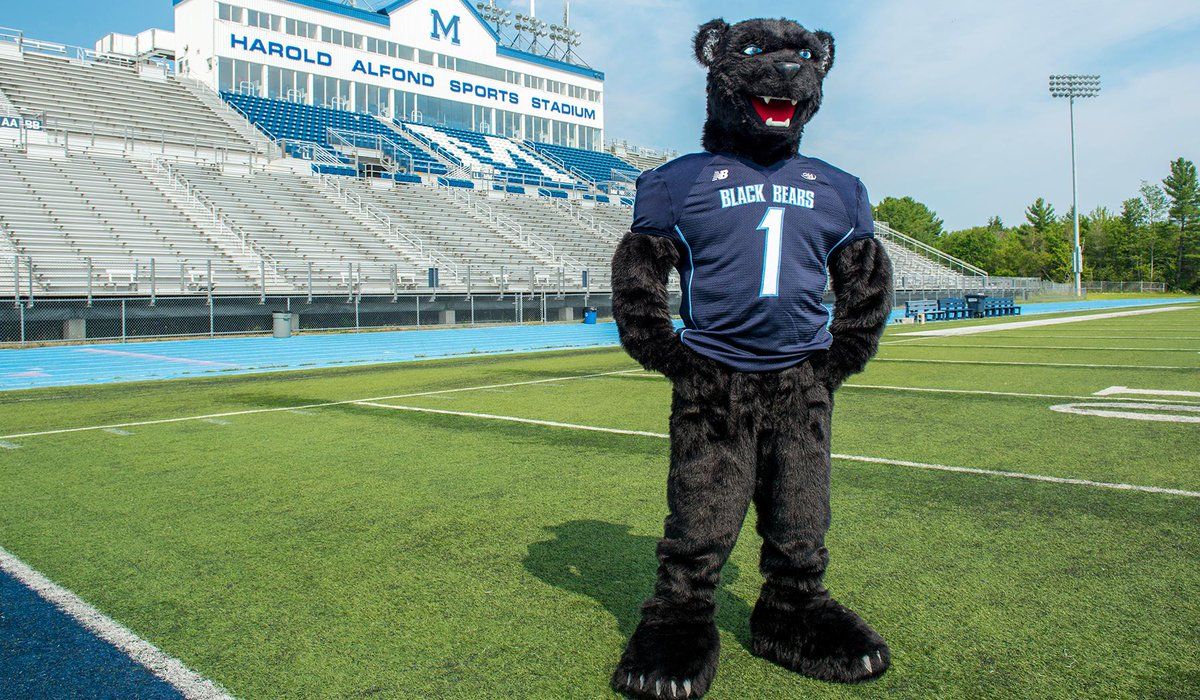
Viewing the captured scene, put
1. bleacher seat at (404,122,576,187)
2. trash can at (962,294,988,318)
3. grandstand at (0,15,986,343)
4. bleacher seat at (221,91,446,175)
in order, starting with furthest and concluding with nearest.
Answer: bleacher seat at (404,122,576,187) < bleacher seat at (221,91,446,175) < trash can at (962,294,988,318) < grandstand at (0,15,986,343)

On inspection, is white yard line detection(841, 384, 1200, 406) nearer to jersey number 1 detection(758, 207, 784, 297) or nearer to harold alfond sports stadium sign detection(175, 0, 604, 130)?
jersey number 1 detection(758, 207, 784, 297)

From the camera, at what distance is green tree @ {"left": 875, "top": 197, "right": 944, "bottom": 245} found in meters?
98.3

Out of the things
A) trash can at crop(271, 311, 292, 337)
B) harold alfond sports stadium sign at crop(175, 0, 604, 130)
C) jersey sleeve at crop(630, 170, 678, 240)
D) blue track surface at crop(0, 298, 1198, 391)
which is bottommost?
blue track surface at crop(0, 298, 1198, 391)

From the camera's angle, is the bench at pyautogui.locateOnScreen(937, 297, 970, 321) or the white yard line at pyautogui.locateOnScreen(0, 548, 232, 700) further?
the bench at pyautogui.locateOnScreen(937, 297, 970, 321)

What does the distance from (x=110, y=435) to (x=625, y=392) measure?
4.79m

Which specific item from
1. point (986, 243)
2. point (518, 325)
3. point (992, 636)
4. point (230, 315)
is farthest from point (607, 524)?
point (986, 243)

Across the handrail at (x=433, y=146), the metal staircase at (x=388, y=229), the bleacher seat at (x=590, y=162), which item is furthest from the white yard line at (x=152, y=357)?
the bleacher seat at (x=590, y=162)

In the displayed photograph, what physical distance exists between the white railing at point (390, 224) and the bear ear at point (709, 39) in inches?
905

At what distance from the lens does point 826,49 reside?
2926 mm

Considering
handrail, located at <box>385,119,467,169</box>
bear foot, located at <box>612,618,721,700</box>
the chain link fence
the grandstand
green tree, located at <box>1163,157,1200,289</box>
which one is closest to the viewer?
bear foot, located at <box>612,618,721,700</box>

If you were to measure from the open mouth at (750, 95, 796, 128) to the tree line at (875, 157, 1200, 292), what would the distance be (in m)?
86.9

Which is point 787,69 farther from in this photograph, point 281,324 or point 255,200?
point 255,200

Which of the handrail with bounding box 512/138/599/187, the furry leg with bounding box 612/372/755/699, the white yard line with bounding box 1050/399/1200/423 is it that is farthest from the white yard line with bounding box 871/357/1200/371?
the handrail with bounding box 512/138/599/187

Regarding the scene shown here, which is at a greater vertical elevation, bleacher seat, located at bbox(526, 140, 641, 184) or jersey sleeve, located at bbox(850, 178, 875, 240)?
bleacher seat, located at bbox(526, 140, 641, 184)
